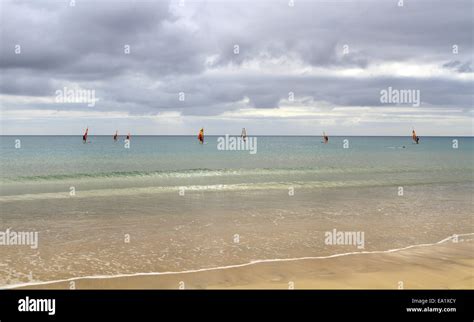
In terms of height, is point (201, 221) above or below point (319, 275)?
above

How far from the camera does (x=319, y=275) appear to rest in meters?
10.6

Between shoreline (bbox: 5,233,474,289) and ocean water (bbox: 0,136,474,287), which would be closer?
shoreline (bbox: 5,233,474,289)

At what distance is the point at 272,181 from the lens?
113 ft

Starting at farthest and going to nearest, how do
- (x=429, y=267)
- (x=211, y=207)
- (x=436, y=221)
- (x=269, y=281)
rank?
→ 1. (x=211, y=207)
2. (x=436, y=221)
3. (x=429, y=267)
4. (x=269, y=281)

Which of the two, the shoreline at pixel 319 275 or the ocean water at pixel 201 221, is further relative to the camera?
the ocean water at pixel 201 221

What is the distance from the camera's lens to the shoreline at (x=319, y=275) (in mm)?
9852

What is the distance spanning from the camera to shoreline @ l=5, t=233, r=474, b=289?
32.3 feet

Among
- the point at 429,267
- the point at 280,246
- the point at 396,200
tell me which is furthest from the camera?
the point at 396,200

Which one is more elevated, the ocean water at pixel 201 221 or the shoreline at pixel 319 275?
the ocean water at pixel 201 221

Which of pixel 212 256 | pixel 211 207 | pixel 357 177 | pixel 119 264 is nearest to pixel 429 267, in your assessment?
pixel 212 256

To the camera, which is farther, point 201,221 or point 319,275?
point 201,221

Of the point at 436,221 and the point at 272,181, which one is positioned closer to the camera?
the point at 436,221
